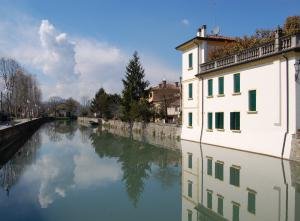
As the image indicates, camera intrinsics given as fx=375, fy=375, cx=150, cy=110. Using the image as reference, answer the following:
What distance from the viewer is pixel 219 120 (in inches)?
971

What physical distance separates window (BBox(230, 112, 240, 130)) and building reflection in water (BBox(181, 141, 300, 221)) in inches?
144

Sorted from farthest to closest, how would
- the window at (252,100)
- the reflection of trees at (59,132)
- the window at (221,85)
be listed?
the reflection of trees at (59,132) → the window at (221,85) → the window at (252,100)

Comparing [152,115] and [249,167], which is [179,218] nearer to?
[249,167]

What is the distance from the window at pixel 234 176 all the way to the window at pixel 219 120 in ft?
29.5

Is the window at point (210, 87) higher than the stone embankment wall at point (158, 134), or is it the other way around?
the window at point (210, 87)

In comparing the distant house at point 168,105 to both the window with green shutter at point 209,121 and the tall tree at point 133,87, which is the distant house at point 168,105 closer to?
the tall tree at point 133,87

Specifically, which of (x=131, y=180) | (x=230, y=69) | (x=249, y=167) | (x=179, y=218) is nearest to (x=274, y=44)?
(x=230, y=69)

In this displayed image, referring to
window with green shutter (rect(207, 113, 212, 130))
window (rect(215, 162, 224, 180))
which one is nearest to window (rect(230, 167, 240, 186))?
window (rect(215, 162, 224, 180))

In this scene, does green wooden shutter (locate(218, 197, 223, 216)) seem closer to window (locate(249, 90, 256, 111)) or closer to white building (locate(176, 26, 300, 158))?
white building (locate(176, 26, 300, 158))

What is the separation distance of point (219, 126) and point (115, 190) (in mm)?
13550

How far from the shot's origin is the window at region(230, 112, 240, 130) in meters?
22.2

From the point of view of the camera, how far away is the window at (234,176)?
41.6 feet

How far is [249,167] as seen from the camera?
606 inches

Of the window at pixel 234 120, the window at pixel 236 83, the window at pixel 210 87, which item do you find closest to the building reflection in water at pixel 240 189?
the window at pixel 234 120
